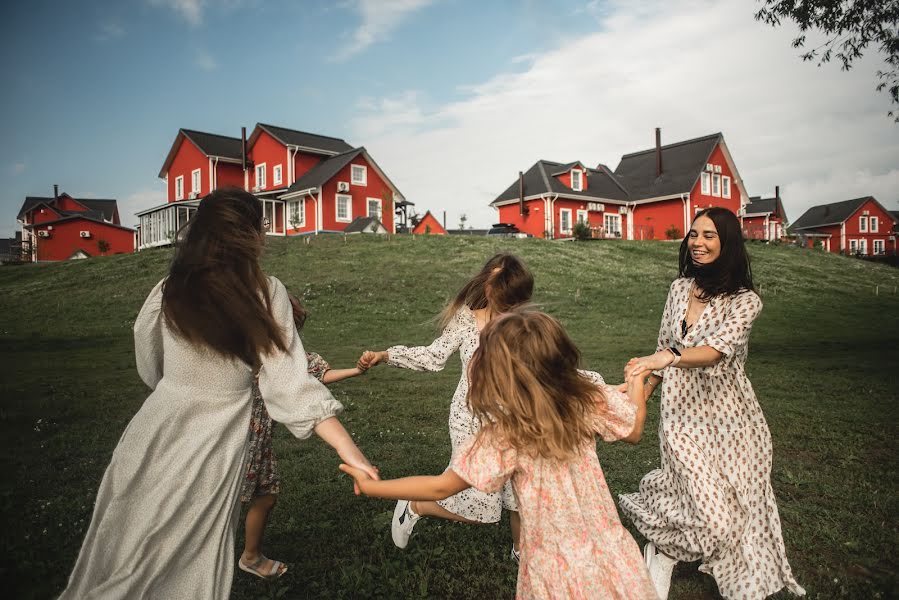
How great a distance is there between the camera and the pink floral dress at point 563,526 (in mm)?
2203

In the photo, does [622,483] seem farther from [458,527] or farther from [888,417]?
[888,417]

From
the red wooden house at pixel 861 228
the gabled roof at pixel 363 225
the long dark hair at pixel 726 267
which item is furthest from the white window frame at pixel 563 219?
the long dark hair at pixel 726 267

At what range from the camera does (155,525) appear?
2.14 meters

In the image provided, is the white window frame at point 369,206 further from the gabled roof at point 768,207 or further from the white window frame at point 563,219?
the gabled roof at point 768,207

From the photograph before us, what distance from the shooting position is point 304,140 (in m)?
42.3

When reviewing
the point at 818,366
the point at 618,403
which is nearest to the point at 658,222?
the point at 818,366

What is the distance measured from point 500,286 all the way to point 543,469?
1.72m

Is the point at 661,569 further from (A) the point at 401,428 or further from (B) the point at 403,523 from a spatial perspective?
(A) the point at 401,428

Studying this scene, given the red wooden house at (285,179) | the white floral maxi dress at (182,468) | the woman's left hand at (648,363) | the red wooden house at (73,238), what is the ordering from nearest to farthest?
the white floral maxi dress at (182,468), the woman's left hand at (648,363), the red wooden house at (285,179), the red wooden house at (73,238)

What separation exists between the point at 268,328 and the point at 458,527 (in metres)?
2.76

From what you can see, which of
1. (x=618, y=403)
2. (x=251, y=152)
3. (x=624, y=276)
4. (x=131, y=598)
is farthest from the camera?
(x=251, y=152)

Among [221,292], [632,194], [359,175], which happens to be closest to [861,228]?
[632,194]

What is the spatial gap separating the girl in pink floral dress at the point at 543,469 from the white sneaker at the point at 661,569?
1241 millimetres

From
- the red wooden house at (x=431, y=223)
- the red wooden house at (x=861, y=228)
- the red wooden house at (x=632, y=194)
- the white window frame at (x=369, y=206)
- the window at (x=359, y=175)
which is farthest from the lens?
the red wooden house at (x=861, y=228)
